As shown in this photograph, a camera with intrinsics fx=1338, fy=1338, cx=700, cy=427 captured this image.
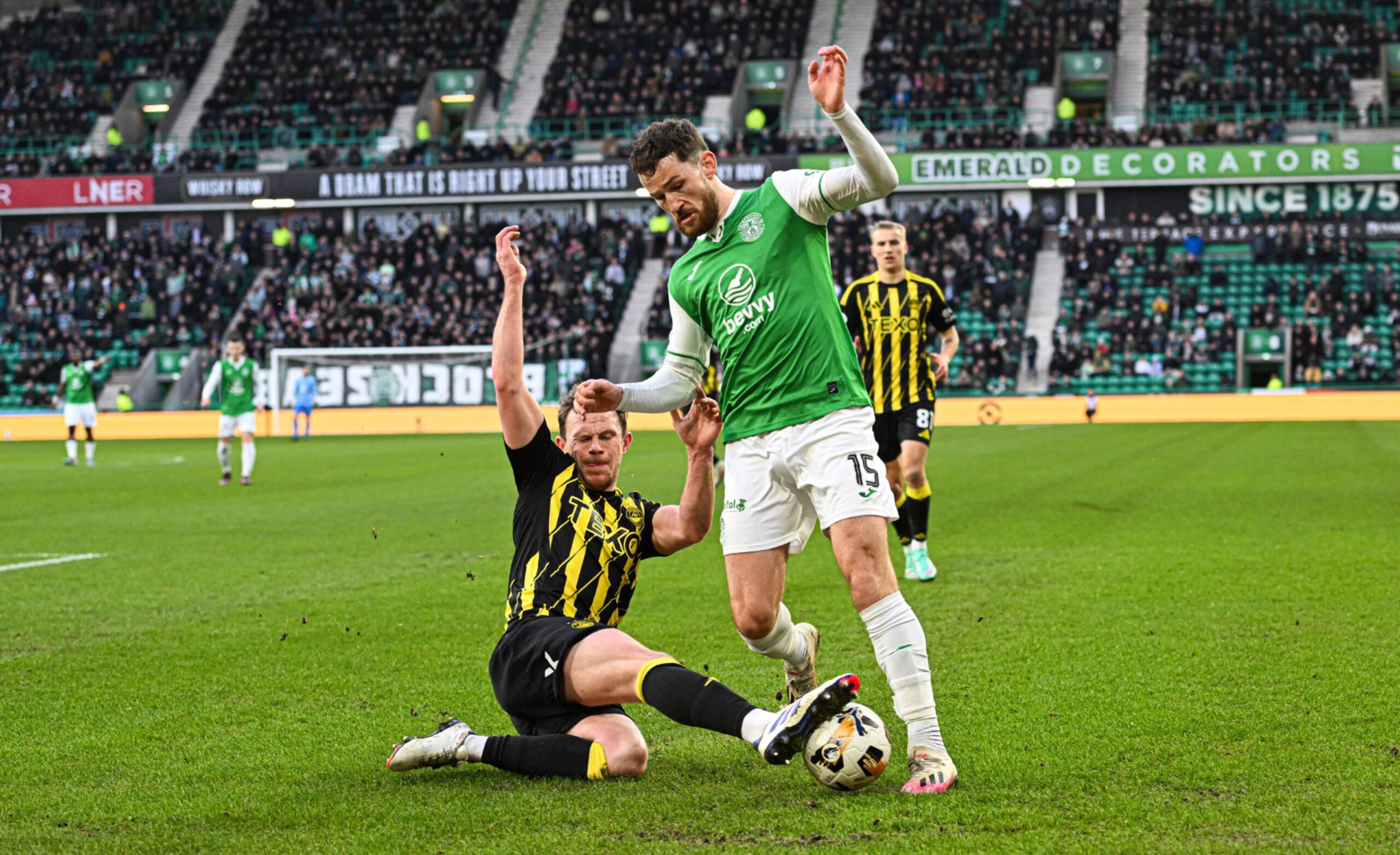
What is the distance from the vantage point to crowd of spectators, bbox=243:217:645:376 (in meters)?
39.9

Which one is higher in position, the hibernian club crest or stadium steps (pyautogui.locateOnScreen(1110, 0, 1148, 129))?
stadium steps (pyautogui.locateOnScreen(1110, 0, 1148, 129))

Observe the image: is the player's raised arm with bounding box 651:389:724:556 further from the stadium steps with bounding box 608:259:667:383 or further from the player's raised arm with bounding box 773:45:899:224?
the stadium steps with bounding box 608:259:667:383

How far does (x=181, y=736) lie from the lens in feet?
16.9

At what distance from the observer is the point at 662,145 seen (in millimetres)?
4613

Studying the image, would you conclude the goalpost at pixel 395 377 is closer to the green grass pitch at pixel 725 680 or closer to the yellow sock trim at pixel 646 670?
the green grass pitch at pixel 725 680

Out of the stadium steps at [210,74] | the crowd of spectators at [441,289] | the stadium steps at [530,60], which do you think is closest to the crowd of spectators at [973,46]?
the crowd of spectators at [441,289]

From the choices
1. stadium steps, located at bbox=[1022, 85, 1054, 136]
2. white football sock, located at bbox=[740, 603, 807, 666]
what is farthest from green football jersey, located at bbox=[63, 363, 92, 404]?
stadium steps, located at bbox=[1022, 85, 1054, 136]

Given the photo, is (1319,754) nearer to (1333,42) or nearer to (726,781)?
(726,781)

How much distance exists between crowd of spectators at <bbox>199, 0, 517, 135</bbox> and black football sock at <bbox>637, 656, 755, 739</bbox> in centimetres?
4527

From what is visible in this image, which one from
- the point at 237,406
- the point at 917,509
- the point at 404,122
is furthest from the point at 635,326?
the point at 917,509

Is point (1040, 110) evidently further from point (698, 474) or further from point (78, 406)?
point (698, 474)

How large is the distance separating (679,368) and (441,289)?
37.9m

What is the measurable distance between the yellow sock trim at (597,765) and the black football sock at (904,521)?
16.7ft

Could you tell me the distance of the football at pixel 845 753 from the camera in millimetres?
3982
